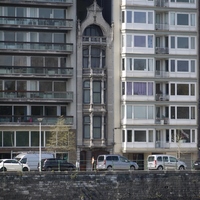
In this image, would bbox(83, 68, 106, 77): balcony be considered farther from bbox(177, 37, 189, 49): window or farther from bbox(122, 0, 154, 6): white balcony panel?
bbox(177, 37, 189, 49): window

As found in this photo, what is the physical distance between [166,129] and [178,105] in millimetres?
3066

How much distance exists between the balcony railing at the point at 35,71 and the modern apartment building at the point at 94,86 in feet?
5.34

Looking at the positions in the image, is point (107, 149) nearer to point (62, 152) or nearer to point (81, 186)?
point (62, 152)

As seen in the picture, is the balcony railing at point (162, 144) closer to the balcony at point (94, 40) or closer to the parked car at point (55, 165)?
the balcony at point (94, 40)

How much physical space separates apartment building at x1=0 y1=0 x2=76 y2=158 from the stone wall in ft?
74.2

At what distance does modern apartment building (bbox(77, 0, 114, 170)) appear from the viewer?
10056 cm

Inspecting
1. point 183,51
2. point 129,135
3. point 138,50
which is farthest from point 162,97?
point 138,50

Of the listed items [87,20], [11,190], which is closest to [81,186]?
[11,190]

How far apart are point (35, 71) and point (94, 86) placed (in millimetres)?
6841

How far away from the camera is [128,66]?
3981 inches

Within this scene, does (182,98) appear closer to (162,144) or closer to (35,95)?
(162,144)

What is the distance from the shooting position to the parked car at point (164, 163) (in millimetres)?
88688

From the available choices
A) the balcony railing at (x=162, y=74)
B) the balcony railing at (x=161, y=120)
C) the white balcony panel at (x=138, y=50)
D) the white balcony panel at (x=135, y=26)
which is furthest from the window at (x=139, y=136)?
the white balcony panel at (x=135, y=26)

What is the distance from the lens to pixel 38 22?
99938mm
